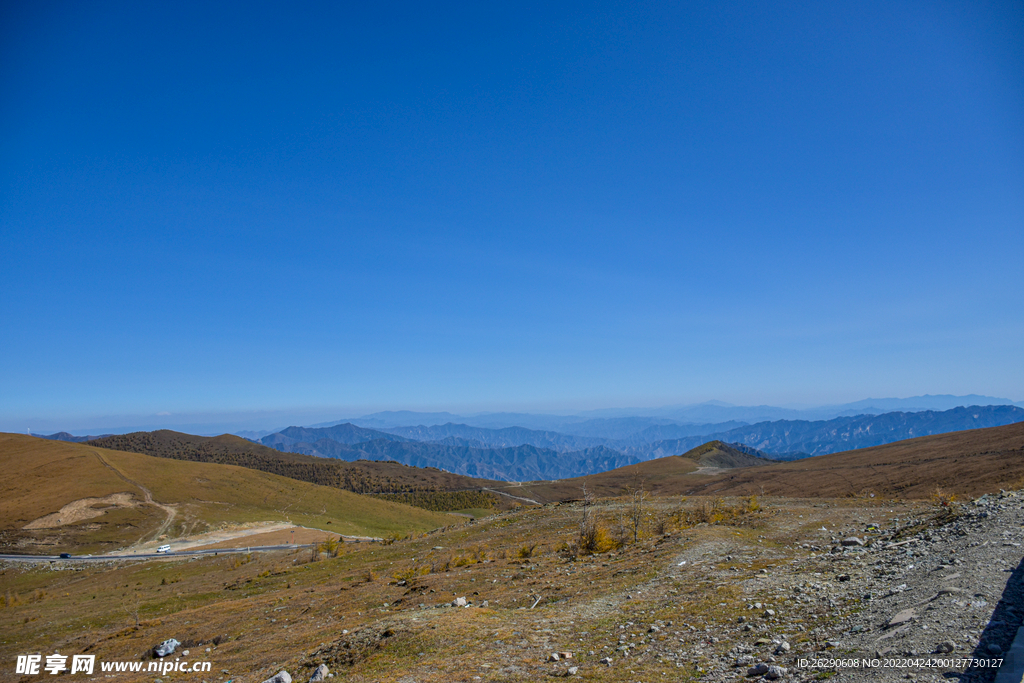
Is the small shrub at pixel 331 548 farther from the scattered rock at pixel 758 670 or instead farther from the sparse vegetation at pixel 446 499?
the sparse vegetation at pixel 446 499

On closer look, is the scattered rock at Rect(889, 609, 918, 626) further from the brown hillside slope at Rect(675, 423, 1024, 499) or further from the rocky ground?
the brown hillside slope at Rect(675, 423, 1024, 499)

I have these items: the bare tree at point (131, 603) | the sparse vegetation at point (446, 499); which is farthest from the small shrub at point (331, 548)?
the sparse vegetation at point (446, 499)

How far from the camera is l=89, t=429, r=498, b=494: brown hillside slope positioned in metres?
123

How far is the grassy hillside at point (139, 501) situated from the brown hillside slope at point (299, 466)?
2981 cm

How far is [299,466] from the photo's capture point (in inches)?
5172

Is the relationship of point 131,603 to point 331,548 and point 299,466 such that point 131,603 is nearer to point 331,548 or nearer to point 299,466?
point 331,548

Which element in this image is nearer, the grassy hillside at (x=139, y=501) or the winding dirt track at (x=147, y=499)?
the grassy hillside at (x=139, y=501)

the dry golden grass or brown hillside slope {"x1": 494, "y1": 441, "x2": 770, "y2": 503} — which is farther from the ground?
the dry golden grass

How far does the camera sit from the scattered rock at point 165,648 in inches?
551

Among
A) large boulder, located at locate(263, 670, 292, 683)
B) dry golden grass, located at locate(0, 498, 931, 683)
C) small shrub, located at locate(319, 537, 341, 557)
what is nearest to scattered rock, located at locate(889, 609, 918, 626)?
dry golden grass, located at locate(0, 498, 931, 683)

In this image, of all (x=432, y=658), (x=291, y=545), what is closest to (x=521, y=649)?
(x=432, y=658)

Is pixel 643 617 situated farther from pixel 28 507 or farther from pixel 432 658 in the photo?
pixel 28 507

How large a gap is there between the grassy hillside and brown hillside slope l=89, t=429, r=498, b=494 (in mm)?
29806

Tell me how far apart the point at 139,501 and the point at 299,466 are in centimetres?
6569
